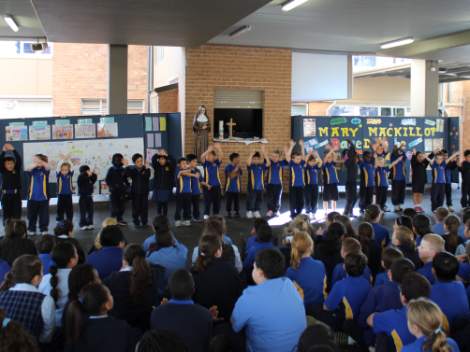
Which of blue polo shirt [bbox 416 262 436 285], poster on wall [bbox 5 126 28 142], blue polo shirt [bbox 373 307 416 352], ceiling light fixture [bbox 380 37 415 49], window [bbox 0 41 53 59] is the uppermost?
window [bbox 0 41 53 59]

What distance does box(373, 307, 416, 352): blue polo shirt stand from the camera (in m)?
2.67

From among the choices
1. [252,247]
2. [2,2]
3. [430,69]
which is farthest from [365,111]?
[252,247]

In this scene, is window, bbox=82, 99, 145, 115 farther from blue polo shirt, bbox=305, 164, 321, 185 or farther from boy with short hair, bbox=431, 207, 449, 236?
boy with short hair, bbox=431, 207, 449, 236

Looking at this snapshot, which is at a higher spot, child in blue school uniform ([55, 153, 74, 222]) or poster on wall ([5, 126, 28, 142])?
poster on wall ([5, 126, 28, 142])

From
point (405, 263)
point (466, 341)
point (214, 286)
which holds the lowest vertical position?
point (466, 341)

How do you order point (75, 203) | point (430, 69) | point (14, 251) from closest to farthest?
point (14, 251) < point (75, 203) < point (430, 69)

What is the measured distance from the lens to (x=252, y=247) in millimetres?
4320

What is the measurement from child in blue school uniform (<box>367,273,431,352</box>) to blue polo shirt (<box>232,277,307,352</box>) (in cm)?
57

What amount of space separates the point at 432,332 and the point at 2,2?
8.88m

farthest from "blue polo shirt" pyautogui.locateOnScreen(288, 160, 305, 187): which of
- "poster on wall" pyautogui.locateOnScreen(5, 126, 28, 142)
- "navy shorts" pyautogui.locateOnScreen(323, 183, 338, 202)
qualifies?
"poster on wall" pyautogui.locateOnScreen(5, 126, 28, 142)

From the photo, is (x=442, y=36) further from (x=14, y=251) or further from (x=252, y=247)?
(x=14, y=251)

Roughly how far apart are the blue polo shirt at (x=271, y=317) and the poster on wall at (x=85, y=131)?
8036 mm

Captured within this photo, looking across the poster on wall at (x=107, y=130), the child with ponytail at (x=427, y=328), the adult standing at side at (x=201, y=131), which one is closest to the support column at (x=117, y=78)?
the poster on wall at (x=107, y=130)

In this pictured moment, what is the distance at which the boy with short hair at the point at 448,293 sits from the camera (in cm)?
293
